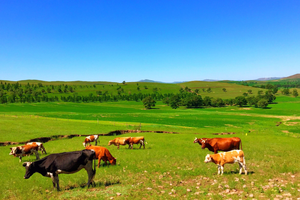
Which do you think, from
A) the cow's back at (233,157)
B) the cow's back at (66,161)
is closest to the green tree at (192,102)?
the cow's back at (233,157)

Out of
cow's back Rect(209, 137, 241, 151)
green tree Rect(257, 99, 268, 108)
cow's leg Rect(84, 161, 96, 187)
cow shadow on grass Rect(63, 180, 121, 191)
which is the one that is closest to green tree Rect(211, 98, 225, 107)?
green tree Rect(257, 99, 268, 108)

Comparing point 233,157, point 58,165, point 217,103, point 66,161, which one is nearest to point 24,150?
point 58,165

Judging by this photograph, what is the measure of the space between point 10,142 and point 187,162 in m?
26.1

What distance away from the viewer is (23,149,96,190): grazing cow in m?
12.0

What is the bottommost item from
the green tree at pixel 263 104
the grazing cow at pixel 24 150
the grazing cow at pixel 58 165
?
the green tree at pixel 263 104

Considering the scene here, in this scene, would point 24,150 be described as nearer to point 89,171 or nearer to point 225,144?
point 89,171

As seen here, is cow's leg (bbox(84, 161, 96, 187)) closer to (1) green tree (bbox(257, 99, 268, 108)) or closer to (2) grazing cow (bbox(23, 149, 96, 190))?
(2) grazing cow (bbox(23, 149, 96, 190))

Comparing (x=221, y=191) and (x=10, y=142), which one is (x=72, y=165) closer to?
(x=221, y=191)

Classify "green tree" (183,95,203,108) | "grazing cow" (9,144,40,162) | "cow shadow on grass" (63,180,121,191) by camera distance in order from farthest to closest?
"green tree" (183,95,203,108) → "grazing cow" (9,144,40,162) → "cow shadow on grass" (63,180,121,191)

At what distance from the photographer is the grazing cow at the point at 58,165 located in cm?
1197

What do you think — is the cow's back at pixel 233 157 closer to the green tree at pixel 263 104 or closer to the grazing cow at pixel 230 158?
the grazing cow at pixel 230 158

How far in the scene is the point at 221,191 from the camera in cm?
1127

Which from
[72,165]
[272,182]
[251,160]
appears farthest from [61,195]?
[251,160]

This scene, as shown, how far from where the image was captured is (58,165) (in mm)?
11984
